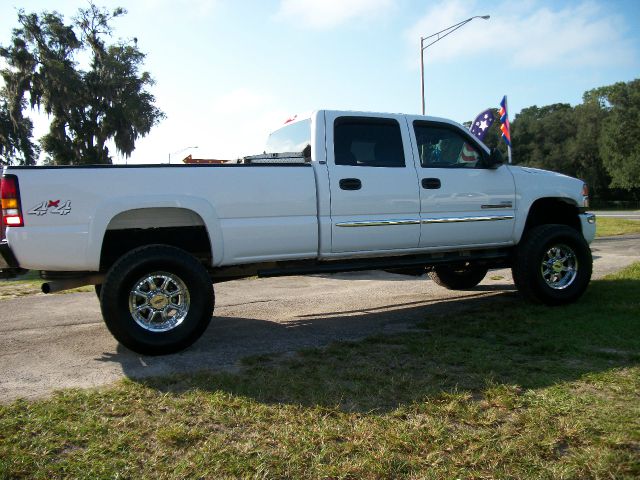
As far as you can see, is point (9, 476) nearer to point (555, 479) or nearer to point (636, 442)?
point (555, 479)

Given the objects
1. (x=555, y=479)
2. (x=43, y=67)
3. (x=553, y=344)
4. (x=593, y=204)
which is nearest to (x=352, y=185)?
(x=553, y=344)

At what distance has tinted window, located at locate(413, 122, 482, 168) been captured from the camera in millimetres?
5742

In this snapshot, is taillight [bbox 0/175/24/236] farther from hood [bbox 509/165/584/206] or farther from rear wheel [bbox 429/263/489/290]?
rear wheel [bbox 429/263/489/290]

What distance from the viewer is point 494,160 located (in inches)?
232

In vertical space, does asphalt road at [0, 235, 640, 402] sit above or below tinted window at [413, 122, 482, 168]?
below

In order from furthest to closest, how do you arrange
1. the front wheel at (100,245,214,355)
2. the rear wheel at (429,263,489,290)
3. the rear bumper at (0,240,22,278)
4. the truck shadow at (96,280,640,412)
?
the rear wheel at (429,263,489,290) → the front wheel at (100,245,214,355) → the rear bumper at (0,240,22,278) → the truck shadow at (96,280,640,412)

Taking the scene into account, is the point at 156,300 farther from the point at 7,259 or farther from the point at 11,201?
the point at 11,201

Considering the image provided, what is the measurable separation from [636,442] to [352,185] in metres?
3.17

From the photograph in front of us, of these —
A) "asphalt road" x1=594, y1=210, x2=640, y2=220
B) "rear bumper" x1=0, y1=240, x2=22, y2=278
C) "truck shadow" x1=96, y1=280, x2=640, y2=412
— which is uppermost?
"rear bumper" x1=0, y1=240, x2=22, y2=278

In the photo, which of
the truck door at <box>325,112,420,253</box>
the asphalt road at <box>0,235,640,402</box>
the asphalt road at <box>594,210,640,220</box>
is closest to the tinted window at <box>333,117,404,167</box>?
the truck door at <box>325,112,420,253</box>

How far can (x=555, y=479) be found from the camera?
7.81 feet

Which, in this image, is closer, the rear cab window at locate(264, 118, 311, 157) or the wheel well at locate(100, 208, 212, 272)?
the wheel well at locate(100, 208, 212, 272)

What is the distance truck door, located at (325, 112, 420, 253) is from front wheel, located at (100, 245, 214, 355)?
4.52 feet

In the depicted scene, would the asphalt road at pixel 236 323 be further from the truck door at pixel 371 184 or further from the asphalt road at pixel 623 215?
the asphalt road at pixel 623 215
